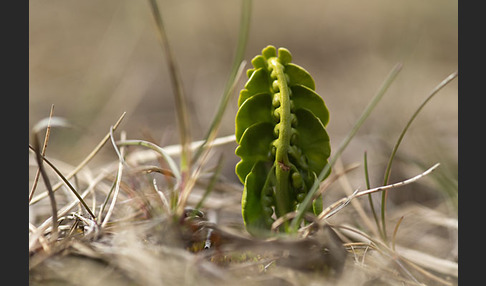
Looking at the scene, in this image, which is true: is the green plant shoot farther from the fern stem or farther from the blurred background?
the blurred background

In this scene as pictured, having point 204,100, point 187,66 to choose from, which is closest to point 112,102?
point 204,100

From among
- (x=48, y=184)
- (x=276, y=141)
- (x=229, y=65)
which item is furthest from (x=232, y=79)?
(x=229, y=65)

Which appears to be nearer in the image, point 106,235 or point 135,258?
point 135,258

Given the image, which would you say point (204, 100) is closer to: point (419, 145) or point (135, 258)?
point (419, 145)

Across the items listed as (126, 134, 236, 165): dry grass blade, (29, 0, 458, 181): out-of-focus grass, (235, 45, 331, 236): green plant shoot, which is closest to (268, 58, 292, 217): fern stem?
(235, 45, 331, 236): green plant shoot

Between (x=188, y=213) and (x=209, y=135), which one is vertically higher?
(x=209, y=135)

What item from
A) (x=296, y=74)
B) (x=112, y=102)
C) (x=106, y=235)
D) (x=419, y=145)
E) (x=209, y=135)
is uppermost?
(x=296, y=74)

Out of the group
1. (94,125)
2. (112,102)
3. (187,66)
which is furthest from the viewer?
(187,66)
